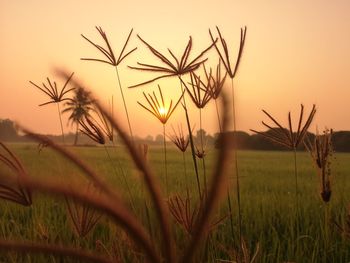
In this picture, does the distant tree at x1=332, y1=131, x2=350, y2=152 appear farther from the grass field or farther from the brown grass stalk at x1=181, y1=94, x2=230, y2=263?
the brown grass stalk at x1=181, y1=94, x2=230, y2=263

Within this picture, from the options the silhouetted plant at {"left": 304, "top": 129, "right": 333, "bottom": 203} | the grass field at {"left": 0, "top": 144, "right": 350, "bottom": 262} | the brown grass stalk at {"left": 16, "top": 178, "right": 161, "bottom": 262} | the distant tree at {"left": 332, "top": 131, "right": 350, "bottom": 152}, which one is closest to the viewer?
the brown grass stalk at {"left": 16, "top": 178, "right": 161, "bottom": 262}

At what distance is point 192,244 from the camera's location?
0.34 meters

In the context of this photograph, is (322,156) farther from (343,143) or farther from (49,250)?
(343,143)

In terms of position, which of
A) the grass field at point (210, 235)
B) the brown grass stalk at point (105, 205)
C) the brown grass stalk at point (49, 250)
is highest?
the brown grass stalk at point (105, 205)

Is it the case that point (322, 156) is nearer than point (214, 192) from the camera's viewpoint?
No

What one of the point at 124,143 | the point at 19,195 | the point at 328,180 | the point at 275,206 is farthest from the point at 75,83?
the point at 275,206

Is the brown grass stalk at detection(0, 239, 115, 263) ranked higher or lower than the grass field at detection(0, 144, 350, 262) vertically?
higher

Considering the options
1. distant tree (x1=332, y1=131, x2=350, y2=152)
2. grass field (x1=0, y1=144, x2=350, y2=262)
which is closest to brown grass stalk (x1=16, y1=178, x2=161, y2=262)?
grass field (x1=0, y1=144, x2=350, y2=262)

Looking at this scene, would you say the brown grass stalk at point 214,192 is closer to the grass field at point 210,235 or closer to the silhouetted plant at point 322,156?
the grass field at point 210,235

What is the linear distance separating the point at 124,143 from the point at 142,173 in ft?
0.09

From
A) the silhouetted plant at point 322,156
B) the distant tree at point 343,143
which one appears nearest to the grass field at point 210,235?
the silhouetted plant at point 322,156

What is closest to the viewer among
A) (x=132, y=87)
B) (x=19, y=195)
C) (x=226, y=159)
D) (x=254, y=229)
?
(x=226, y=159)

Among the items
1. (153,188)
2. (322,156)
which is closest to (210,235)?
(322,156)

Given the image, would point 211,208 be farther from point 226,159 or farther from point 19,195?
point 19,195
